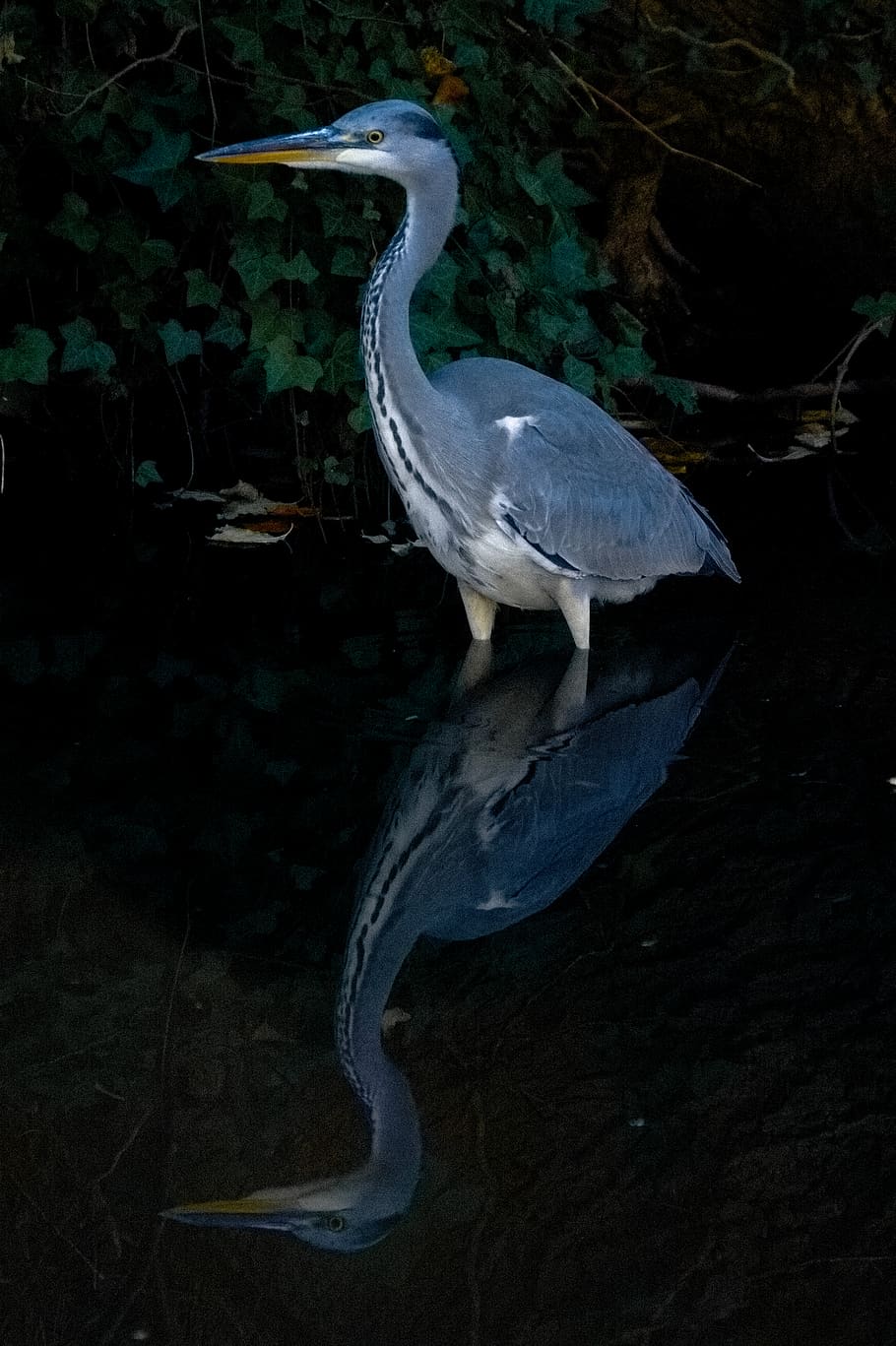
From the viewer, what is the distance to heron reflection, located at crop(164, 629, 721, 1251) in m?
2.84

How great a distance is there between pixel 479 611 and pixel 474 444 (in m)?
0.60

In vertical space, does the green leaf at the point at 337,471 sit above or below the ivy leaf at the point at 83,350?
below

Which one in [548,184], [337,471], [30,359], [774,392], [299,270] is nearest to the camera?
[299,270]

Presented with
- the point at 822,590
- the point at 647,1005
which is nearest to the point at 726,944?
the point at 647,1005

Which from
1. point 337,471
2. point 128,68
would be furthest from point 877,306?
point 128,68

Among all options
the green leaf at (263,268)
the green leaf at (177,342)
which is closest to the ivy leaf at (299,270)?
the green leaf at (263,268)

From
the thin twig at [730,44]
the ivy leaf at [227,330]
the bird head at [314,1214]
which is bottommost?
the ivy leaf at [227,330]

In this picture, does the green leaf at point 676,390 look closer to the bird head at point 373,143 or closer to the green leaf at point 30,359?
the bird head at point 373,143

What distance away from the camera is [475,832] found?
4.16 m

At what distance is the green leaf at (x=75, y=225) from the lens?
585 cm

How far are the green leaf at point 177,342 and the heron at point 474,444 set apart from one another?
1.13 meters

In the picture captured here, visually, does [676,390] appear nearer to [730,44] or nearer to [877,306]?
[877,306]

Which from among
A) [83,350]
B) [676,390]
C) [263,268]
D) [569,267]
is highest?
[263,268]

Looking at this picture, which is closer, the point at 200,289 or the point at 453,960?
the point at 453,960
